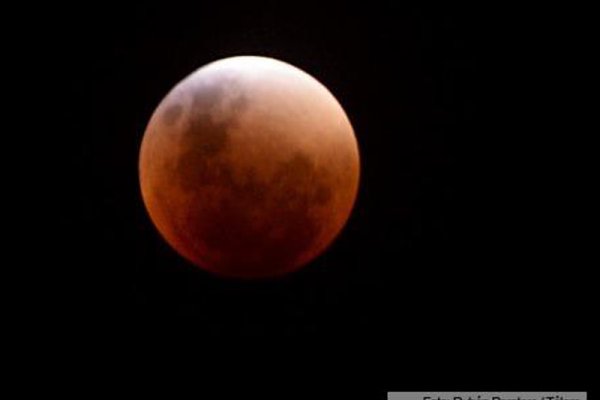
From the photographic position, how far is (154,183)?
207 inches

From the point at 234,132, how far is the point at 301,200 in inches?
25.2

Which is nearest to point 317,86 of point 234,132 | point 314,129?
point 314,129

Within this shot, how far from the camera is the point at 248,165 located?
4871 millimetres

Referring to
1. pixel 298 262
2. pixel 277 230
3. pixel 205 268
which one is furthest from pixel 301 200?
pixel 205 268

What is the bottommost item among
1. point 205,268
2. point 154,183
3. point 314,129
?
point 205,268

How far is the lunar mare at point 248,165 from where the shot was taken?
4.89 metres

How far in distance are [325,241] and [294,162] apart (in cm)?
80

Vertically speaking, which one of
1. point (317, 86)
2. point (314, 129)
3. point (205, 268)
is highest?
point (317, 86)

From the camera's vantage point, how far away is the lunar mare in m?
4.89

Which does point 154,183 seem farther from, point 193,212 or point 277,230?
point 277,230

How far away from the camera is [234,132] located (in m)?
4.90

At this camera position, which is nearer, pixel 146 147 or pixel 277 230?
pixel 277 230

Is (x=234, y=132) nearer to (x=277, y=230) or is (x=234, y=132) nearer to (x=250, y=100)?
(x=250, y=100)

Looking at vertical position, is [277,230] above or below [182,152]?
below
